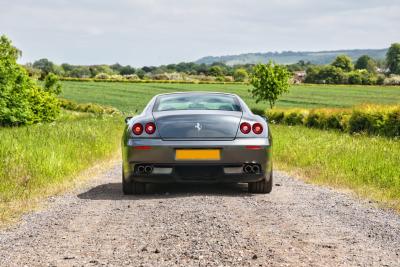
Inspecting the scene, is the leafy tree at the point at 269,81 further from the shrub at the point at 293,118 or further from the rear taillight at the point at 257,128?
the rear taillight at the point at 257,128

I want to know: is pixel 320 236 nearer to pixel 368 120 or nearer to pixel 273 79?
pixel 368 120

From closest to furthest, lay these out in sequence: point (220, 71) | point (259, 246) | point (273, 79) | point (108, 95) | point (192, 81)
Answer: point (259, 246)
point (273, 79)
point (108, 95)
point (192, 81)
point (220, 71)

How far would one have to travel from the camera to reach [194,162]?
7395 millimetres

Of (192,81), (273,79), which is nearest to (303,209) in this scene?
(273,79)

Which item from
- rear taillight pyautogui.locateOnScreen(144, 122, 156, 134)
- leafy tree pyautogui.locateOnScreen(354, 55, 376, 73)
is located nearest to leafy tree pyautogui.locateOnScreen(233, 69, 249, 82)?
leafy tree pyautogui.locateOnScreen(354, 55, 376, 73)

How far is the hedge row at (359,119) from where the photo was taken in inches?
836

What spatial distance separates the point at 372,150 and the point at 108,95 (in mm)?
63892

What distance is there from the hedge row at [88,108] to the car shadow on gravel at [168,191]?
4566cm

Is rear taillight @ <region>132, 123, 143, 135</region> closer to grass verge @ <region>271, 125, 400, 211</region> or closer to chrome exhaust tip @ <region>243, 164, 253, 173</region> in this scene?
chrome exhaust tip @ <region>243, 164, 253, 173</region>

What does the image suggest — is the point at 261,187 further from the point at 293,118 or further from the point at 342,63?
the point at 342,63

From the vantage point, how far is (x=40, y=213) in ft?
22.0

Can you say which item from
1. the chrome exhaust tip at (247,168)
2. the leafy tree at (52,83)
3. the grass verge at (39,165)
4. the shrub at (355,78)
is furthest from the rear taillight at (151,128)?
the shrub at (355,78)

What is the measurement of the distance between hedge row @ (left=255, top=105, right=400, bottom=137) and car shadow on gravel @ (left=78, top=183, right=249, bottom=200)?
44.2 ft

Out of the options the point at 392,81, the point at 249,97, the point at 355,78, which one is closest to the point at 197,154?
the point at 249,97
